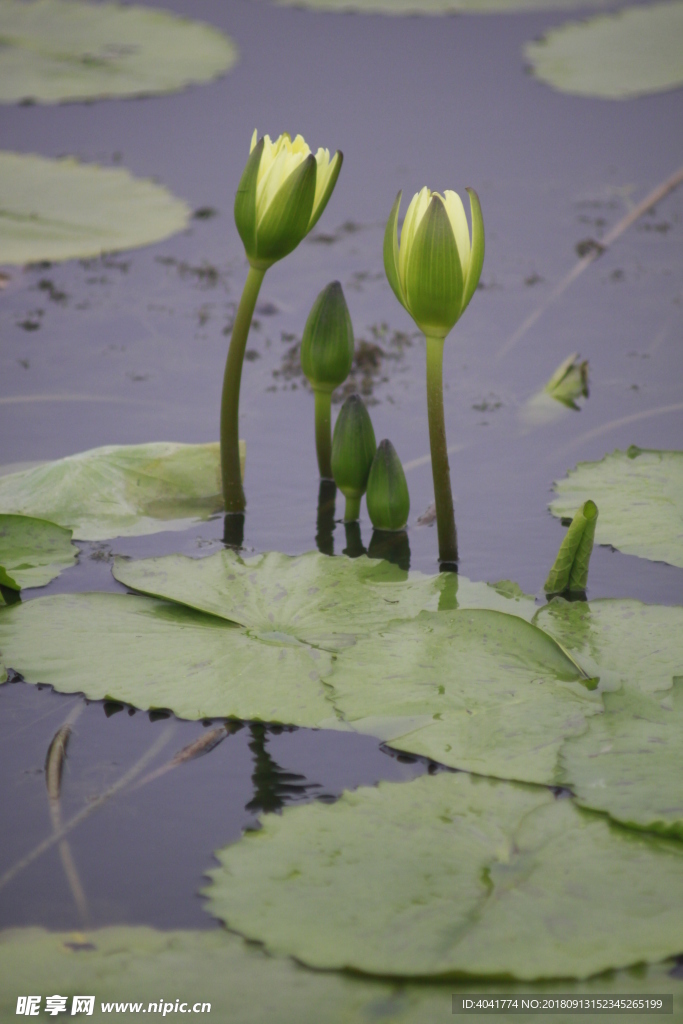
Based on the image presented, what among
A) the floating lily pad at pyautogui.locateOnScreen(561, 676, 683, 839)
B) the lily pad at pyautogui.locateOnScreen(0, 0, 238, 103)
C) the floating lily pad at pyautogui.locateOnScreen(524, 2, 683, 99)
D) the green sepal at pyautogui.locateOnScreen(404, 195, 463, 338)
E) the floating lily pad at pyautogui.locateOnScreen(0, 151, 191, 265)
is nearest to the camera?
the floating lily pad at pyautogui.locateOnScreen(561, 676, 683, 839)

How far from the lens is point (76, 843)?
96cm

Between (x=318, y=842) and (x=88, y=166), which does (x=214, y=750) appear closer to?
(x=318, y=842)

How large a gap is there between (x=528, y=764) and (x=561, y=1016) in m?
0.32

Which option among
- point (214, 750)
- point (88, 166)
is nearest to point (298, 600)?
point (214, 750)

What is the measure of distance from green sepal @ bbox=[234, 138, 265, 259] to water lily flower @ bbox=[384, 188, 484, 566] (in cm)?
27

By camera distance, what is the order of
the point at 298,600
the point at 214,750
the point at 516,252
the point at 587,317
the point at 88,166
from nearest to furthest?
the point at 214,750
the point at 298,600
the point at 587,317
the point at 516,252
the point at 88,166

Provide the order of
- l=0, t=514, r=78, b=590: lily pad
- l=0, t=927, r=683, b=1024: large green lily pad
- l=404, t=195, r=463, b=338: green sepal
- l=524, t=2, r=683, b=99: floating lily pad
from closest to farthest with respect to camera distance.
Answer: l=0, t=927, r=683, b=1024: large green lily pad, l=404, t=195, r=463, b=338: green sepal, l=0, t=514, r=78, b=590: lily pad, l=524, t=2, r=683, b=99: floating lily pad

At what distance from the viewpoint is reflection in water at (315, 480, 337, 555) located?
1697 millimetres

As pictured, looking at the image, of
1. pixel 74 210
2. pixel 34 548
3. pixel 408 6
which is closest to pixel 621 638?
pixel 34 548

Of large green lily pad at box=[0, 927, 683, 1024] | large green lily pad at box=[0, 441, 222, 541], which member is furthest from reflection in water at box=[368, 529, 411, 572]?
large green lily pad at box=[0, 927, 683, 1024]

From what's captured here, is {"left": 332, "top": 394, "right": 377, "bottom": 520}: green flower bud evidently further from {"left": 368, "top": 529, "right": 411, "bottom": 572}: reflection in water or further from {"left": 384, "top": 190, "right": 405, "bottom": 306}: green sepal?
{"left": 384, "top": 190, "right": 405, "bottom": 306}: green sepal

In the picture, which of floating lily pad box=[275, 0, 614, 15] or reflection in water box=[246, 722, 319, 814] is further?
floating lily pad box=[275, 0, 614, 15]

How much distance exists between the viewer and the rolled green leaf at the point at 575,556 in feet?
4.53

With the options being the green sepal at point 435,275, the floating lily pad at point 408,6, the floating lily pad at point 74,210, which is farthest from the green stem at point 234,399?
the floating lily pad at point 408,6
